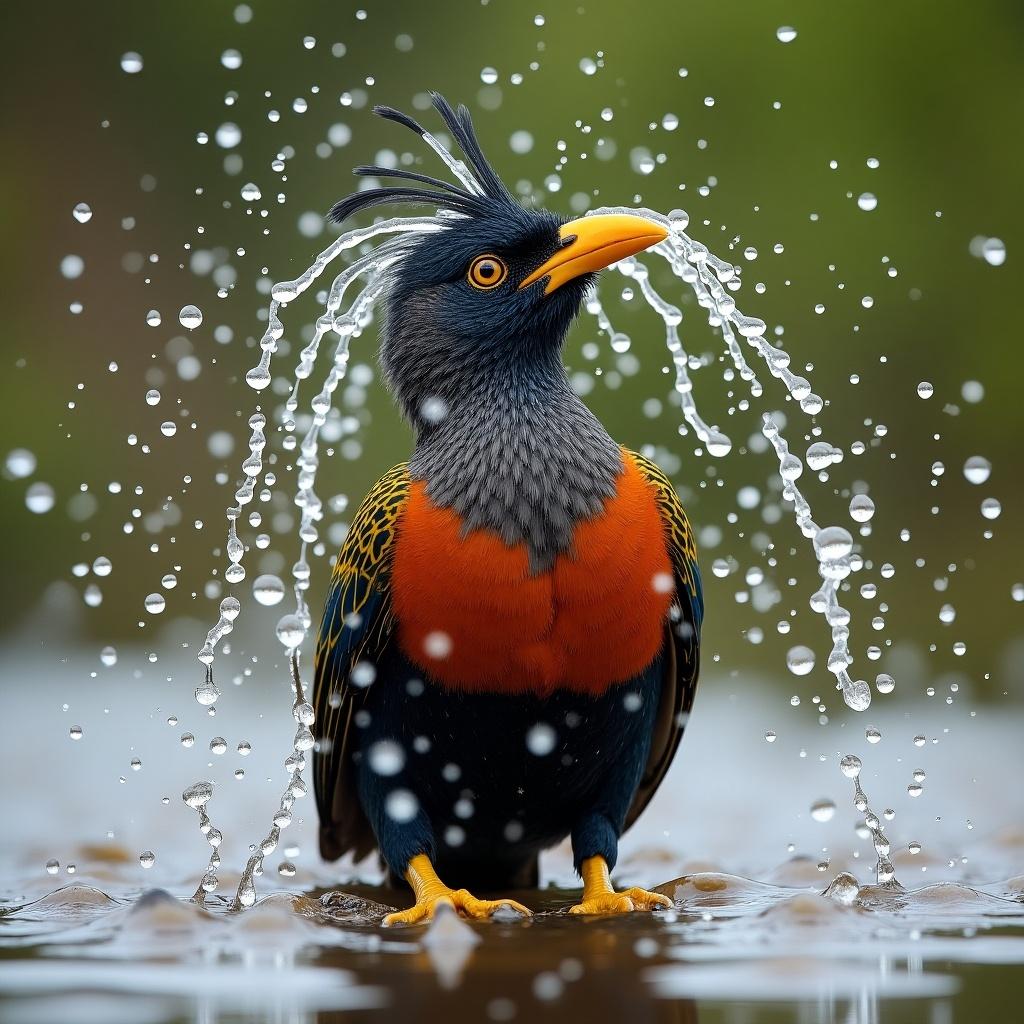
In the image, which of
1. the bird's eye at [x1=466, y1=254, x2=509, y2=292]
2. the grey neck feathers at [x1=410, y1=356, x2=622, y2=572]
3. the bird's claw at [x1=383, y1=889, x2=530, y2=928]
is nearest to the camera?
the bird's claw at [x1=383, y1=889, x2=530, y2=928]

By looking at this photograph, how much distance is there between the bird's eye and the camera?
3.95 m

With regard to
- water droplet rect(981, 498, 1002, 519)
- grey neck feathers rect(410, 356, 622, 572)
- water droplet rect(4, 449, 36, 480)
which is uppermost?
water droplet rect(4, 449, 36, 480)

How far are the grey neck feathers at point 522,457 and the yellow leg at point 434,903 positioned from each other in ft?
2.53

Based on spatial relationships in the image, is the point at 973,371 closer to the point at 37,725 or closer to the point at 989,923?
the point at 37,725

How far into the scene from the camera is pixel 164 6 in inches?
409

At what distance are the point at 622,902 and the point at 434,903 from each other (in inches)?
17.3

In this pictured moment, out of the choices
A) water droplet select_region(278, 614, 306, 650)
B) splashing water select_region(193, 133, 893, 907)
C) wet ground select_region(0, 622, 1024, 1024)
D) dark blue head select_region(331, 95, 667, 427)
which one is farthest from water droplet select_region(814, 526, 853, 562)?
water droplet select_region(278, 614, 306, 650)

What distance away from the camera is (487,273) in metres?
3.95

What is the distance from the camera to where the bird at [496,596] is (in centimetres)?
350

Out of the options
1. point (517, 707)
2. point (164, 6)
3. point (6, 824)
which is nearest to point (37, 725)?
point (6, 824)

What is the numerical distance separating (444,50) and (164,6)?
1.98m

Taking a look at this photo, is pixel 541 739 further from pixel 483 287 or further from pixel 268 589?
pixel 483 287

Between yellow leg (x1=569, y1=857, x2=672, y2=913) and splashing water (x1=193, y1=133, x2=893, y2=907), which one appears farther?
splashing water (x1=193, y1=133, x2=893, y2=907)

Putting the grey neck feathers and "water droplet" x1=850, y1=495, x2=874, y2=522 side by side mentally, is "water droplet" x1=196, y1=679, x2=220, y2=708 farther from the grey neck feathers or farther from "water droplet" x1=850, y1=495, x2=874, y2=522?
Result: "water droplet" x1=850, y1=495, x2=874, y2=522
